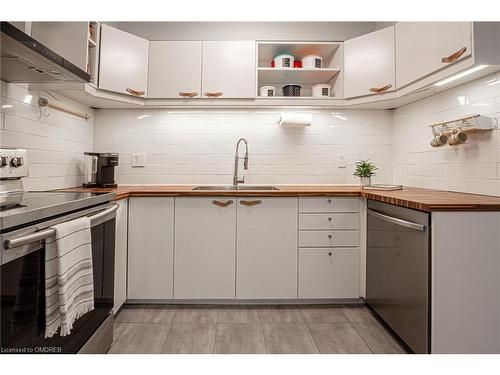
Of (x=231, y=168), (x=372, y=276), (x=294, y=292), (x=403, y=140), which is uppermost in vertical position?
(x=403, y=140)

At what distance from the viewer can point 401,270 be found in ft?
5.50

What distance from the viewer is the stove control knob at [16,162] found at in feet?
5.21

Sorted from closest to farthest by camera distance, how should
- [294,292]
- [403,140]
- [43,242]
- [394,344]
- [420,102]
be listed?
[43,242]
[394,344]
[294,292]
[420,102]
[403,140]

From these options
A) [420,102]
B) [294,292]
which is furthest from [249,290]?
[420,102]

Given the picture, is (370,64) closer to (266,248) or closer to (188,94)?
(188,94)

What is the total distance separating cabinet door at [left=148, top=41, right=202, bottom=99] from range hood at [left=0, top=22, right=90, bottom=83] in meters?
0.81

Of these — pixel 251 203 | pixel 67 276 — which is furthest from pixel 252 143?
pixel 67 276

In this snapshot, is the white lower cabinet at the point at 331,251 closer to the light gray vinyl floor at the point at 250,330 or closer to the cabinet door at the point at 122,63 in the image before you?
the light gray vinyl floor at the point at 250,330

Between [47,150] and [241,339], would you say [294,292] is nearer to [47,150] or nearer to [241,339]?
[241,339]

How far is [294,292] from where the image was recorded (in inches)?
87.3

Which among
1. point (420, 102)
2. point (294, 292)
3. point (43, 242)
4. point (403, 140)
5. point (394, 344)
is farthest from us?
point (403, 140)

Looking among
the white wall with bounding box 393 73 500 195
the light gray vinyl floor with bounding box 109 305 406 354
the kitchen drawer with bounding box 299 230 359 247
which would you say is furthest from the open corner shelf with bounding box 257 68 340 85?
the light gray vinyl floor with bounding box 109 305 406 354

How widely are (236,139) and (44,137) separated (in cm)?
144

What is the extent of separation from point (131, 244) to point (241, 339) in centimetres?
99
